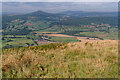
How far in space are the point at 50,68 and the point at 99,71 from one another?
226 centimetres

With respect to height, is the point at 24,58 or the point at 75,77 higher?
the point at 24,58

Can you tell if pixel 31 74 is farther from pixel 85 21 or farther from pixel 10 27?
pixel 85 21

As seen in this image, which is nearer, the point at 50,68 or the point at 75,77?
the point at 75,77

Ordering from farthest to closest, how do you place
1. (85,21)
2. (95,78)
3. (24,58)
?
(85,21) < (24,58) < (95,78)

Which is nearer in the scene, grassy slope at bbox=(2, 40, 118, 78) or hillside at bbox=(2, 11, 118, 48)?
grassy slope at bbox=(2, 40, 118, 78)

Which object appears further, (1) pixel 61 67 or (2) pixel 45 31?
(2) pixel 45 31

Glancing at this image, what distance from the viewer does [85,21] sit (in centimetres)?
10288

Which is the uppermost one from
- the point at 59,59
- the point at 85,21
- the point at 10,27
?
the point at 85,21

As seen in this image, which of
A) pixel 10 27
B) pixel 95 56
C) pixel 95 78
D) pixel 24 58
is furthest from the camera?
pixel 10 27

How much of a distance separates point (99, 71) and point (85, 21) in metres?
101

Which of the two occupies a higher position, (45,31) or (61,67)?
(45,31)

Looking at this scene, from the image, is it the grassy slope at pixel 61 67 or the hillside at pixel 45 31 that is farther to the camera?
the hillside at pixel 45 31

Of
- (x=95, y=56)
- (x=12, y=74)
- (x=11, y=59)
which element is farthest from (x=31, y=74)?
(x=95, y=56)

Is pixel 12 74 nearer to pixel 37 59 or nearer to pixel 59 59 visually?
pixel 37 59
